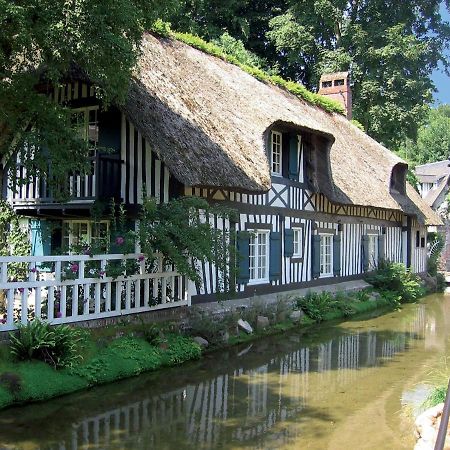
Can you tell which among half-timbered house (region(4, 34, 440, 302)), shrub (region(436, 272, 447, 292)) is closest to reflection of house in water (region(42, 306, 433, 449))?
half-timbered house (region(4, 34, 440, 302))

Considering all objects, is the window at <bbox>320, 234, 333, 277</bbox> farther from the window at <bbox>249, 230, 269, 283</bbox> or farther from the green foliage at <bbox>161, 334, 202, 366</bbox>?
the green foliage at <bbox>161, 334, 202, 366</bbox>

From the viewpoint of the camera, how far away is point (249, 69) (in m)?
17.9

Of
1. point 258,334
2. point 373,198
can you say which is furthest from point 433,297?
point 258,334

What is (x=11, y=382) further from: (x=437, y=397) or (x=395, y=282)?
(x=395, y=282)

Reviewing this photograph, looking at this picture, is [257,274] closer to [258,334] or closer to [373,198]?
[258,334]

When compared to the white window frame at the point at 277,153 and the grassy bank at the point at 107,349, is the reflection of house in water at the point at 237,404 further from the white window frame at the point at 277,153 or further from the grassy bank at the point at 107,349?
the white window frame at the point at 277,153

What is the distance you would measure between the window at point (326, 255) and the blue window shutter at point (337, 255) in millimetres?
111

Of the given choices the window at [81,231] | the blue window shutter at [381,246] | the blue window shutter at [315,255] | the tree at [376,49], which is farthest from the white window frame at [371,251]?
the window at [81,231]

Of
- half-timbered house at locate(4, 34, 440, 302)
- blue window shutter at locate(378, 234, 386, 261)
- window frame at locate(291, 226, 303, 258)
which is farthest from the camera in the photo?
blue window shutter at locate(378, 234, 386, 261)

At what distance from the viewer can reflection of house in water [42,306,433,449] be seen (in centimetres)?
583

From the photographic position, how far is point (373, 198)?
57.1ft

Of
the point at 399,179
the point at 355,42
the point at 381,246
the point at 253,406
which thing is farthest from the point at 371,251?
the point at 253,406

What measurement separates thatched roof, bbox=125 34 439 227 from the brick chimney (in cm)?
504

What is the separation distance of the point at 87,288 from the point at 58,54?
3.35m
